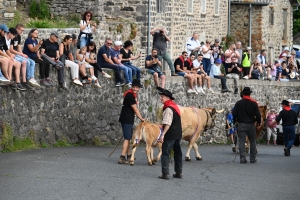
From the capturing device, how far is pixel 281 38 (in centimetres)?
6606

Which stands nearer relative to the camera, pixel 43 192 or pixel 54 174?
pixel 43 192

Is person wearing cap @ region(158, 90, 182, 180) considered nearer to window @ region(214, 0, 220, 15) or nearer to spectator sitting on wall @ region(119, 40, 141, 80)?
spectator sitting on wall @ region(119, 40, 141, 80)

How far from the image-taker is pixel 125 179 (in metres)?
18.4

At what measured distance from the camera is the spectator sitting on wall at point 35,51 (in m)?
23.8

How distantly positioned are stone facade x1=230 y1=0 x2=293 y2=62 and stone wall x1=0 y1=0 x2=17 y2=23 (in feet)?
95.2

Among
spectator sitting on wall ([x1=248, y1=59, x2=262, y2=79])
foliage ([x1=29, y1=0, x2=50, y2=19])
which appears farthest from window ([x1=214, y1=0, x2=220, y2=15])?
foliage ([x1=29, y1=0, x2=50, y2=19])

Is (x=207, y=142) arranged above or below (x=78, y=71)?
below

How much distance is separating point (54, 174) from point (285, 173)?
214 inches

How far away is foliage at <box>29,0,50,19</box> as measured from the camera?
35812mm

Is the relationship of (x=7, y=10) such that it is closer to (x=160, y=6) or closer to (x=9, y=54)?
(x=9, y=54)

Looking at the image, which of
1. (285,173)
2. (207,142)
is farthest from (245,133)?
(207,142)

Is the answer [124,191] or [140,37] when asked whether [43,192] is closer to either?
[124,191]

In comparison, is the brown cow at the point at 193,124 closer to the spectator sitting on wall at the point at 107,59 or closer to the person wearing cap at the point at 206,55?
the spectator sitting on wall at the point at 107,59

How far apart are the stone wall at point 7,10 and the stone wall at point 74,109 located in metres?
4.87
